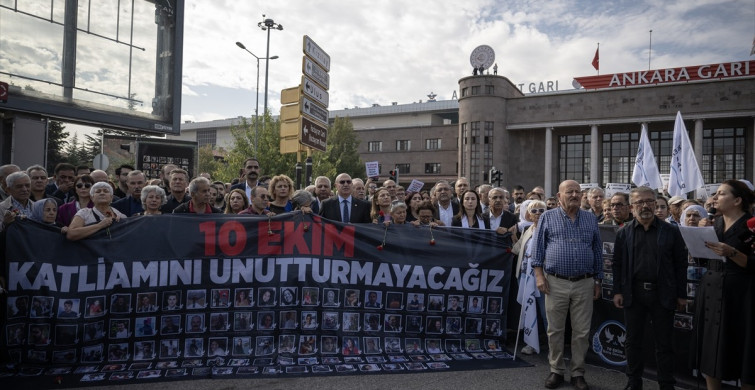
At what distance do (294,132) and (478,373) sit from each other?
5537 mm

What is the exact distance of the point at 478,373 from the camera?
195 inches

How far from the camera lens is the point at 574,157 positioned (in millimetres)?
50062

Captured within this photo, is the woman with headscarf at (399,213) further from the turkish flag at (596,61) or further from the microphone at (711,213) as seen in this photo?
the turkish flag at (596,61)

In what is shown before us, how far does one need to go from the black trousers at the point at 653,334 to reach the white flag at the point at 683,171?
5794 millimetres

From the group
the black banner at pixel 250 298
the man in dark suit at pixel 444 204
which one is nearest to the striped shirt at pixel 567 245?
the black banner at pixel 250 298

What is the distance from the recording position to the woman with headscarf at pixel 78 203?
5633 millimetres

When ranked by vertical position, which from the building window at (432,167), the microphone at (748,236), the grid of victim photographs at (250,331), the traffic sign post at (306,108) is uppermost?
the building window at (432,167)

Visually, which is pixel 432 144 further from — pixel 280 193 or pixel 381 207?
pixel 280 193

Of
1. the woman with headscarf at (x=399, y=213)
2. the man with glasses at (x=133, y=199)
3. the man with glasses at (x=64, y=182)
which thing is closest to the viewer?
the woman with headscarf at (x=399, y=213)

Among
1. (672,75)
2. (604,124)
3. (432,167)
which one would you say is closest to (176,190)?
(604,124)

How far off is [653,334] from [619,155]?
48125 mm

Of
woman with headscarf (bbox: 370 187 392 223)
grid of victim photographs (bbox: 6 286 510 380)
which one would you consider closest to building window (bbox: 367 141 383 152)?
woman with headscarf (bbox: 370 187 392 223)

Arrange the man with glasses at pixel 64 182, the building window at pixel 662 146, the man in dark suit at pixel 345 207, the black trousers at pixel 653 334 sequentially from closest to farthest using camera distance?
the black trousers at pixel 653 334
the man in dark suit at pixel 345 207
the man with glasses at pixel 64 182
the building window at pixel 662 146

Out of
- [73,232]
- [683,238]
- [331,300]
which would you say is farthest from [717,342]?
[73,232]
